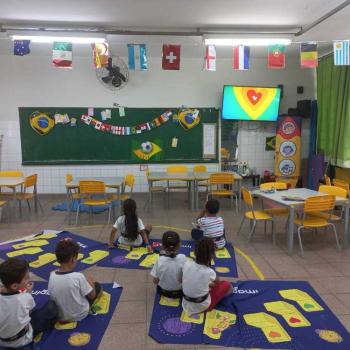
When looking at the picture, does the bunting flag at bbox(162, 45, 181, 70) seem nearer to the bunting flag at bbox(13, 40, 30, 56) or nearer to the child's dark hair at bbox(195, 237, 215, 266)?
the bunting flag at bbox(13, 40, 30, 56)

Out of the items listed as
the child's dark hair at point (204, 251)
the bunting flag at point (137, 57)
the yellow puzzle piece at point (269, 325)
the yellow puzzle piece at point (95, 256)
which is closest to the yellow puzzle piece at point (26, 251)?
the yellow puzzle piece at point (95, 256)

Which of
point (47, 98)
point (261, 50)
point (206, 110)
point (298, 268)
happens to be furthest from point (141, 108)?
point (298, 268)

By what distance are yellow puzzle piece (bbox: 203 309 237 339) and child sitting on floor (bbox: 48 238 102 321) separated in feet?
3.13

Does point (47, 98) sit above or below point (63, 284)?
above

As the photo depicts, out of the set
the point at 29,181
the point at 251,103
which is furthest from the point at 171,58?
the point at 29,181

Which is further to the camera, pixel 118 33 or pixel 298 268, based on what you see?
pixel 118 33

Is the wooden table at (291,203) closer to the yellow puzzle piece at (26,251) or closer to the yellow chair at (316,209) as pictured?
the yellow chair at (316,209)

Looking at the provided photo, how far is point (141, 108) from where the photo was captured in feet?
25.6

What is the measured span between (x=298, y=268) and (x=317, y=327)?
1230 mm

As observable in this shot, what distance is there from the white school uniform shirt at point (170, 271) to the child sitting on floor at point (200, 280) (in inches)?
4.4

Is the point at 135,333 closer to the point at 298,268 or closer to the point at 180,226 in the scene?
the point at 298,268

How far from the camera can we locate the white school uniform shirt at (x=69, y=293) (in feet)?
8.33

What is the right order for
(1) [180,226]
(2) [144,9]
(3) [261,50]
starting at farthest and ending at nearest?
(3) [261,50] < (1) [180,226] < (2) [144,9]

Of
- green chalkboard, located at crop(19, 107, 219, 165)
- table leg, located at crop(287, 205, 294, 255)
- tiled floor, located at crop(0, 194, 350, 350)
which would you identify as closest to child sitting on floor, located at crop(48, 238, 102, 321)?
tiled floor, located at crop(0, 194, 350, 350)
